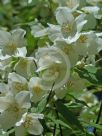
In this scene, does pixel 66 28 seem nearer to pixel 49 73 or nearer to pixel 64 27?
pixel 64 27

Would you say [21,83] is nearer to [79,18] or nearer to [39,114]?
[39,114]

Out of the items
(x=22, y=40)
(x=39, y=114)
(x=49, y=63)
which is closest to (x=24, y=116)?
(x=39, y=114)

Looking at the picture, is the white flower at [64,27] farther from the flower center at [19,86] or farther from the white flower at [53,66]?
the flower center at [19,86]

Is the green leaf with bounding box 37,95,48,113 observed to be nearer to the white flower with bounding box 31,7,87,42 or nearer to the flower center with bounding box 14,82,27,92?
the flower center with bounding box 14,82,27,92

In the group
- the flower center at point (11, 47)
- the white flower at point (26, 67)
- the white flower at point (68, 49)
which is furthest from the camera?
the flower center at point (11, 47)

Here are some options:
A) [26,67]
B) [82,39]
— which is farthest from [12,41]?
[82,39]

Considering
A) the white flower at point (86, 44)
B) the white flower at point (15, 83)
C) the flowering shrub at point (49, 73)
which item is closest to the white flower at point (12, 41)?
the flowering shrub at point (49, 73)
